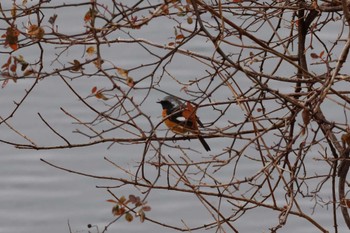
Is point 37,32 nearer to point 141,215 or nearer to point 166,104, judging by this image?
point 141,215

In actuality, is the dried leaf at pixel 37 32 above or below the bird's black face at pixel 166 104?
below

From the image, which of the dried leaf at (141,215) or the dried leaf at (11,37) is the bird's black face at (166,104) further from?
the dried leaf at (11,37)

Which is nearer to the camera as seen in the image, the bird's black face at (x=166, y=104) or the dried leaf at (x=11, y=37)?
the dried leaf at (x=11, y=37)

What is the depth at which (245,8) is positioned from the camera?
14.6ft

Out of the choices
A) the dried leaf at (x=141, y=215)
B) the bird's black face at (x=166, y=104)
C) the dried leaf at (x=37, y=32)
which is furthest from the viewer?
the bird's black face at (x=166, y=104)

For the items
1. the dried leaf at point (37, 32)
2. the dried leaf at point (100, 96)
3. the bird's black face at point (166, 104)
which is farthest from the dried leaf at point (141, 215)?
the bird's black face at point (166, 104)

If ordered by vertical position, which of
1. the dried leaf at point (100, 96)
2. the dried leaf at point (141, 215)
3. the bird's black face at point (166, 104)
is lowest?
the dried leaf at point (141, 215)

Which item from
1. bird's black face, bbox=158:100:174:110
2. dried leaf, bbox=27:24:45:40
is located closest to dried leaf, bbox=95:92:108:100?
dried leaf, bbox=27:24:45:40

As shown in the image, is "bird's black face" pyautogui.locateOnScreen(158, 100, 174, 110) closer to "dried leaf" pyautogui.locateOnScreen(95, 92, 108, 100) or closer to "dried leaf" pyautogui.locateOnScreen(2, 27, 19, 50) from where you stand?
"dried leaf" pyautogui.locateOnScreen(95, 92, 108, 100)

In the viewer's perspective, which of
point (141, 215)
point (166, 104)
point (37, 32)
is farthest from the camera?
point (166, 104)

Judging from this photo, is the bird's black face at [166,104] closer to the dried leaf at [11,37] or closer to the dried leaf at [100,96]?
the dried leaf at [100,96]

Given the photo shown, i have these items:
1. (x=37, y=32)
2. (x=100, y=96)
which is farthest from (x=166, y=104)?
(x=37, y=32)

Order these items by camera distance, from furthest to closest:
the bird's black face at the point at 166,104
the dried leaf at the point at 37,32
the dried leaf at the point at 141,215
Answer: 1. the bird's black face at the point at 166,104
2. the dried leaf at the point at 141,215
3. the dried leaf at the point at 37,32

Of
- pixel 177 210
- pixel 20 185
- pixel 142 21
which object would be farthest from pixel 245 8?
pixel 20 185
